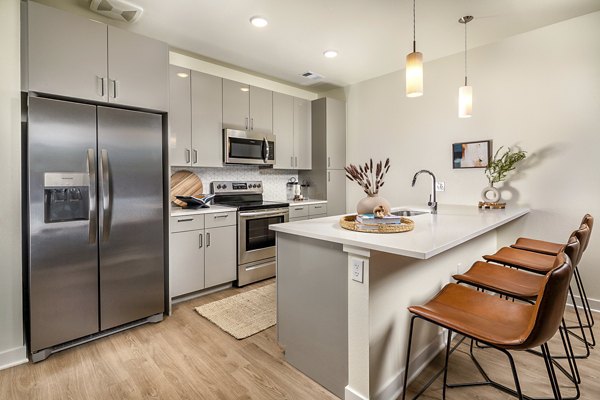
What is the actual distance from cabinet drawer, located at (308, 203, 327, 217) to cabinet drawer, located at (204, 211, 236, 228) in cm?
122

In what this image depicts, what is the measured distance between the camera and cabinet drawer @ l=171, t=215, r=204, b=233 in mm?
2947

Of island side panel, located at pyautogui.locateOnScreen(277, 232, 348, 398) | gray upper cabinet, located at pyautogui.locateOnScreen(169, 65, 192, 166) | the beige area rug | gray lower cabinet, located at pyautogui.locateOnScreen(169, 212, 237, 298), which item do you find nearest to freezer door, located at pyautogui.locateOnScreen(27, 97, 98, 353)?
gray lower cabinet, located at pyautogui.locateOnScreen(169, 212, 237, 298)

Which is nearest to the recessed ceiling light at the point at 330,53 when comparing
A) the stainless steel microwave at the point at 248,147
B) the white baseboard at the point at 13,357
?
the stainless steel microwave at the point at 248,147

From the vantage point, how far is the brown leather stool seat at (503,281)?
1714 millimetres

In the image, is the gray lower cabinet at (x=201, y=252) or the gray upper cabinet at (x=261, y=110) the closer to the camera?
the gray lower cabinet at (x=201, y=252)

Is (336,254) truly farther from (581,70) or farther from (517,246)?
(581,70)

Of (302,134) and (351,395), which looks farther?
(302,134)

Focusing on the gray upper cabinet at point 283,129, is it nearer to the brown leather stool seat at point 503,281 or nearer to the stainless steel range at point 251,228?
the stainless steel range at point 251,228

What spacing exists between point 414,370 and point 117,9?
355 cm

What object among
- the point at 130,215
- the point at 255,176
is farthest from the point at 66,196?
the point at 255,176

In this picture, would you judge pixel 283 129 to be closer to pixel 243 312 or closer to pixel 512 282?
pixel 243 312

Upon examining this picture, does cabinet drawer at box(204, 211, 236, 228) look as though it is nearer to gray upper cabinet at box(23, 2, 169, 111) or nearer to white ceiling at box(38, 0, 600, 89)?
gray upper cabinet at box(23, 2, 169, 111)

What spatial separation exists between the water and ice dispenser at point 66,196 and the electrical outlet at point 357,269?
1967 mm

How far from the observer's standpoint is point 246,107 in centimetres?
386
